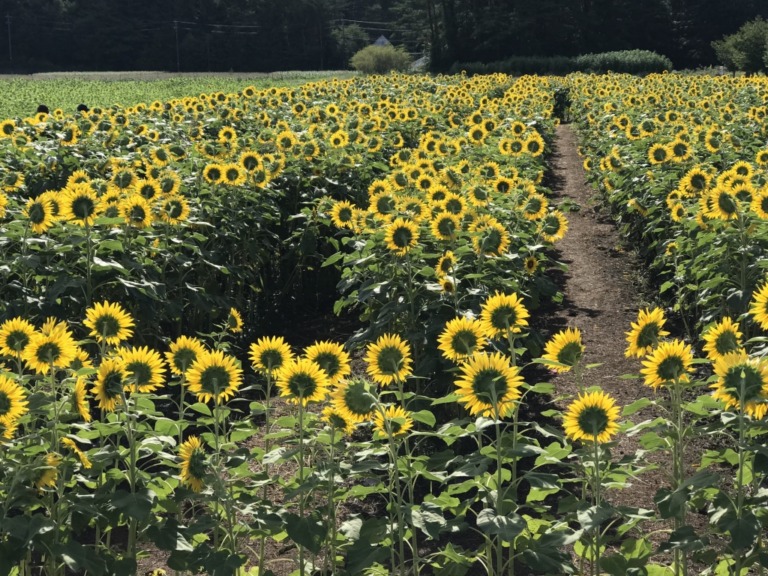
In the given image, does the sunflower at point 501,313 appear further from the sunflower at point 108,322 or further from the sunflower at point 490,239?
the sunflower at point 490,239

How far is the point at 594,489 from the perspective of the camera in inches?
113

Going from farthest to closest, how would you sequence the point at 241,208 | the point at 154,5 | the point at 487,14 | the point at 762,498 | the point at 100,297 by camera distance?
the point at 154,5 → the point at 487,14 → the point at 241,208 → the point at 100,297 → the point at 762,498

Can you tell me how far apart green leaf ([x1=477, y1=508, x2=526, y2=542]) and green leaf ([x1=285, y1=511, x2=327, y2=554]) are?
1.48 feet

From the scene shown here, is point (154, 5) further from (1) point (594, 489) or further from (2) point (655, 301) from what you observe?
(1) point (594, 489)

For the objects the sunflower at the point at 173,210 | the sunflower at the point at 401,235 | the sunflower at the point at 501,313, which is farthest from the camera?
the sunflower at the point at 173,210

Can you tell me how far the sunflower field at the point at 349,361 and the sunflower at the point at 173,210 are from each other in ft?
0.06

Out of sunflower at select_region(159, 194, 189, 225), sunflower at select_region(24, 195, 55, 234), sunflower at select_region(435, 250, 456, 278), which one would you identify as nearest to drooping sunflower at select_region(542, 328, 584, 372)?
sunflower at select_region(435, 250, 456, 278)

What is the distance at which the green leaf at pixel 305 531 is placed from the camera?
275 cm

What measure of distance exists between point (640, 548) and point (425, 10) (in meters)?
63.8

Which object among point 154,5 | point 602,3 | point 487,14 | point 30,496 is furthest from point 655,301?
point 154,5

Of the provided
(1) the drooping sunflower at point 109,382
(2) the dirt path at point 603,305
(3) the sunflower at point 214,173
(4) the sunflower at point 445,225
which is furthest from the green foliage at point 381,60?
(1) the drooping sunflower at point 109,382

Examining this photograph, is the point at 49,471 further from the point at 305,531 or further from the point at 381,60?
the point at 381,60

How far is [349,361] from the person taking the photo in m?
5.46

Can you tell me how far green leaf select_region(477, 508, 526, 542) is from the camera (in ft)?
8.51
